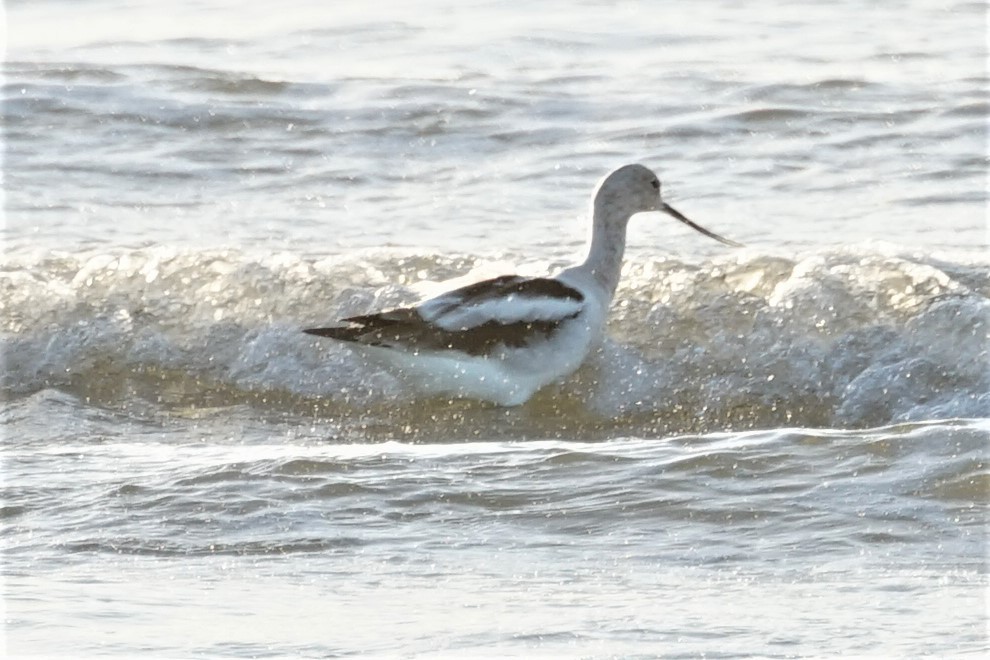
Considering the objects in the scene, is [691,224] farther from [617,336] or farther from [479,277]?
[479,277]

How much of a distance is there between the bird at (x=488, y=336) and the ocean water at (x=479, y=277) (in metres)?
0.14

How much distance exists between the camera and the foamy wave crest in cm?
699

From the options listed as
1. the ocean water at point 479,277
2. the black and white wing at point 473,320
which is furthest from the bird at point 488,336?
the ocean water at point 479,277

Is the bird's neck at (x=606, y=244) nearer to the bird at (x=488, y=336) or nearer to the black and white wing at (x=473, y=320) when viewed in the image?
the bird at (x=488, y=336)

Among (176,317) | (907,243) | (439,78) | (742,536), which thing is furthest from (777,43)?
(742,536)

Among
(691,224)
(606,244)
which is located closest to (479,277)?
(606,244)

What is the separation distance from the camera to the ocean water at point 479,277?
438 cm

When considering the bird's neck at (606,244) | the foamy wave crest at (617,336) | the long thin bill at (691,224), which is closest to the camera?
the foamy wave crest at (617,336)

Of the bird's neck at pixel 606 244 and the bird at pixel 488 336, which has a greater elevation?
the bird's neck at pixel 606 244

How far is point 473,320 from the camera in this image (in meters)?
6.85

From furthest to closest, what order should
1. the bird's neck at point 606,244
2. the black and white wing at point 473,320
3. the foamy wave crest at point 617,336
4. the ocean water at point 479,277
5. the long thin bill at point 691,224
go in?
1. the long thin bill at point 691,224
2. the bird's neck at point 606,244
3. the foamy wave crest at point 617,336
4. the black and white wing at point 473,320
5. the ocean water at point 479,277

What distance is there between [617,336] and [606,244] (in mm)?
328

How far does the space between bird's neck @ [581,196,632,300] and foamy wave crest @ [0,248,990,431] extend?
0.83 feet

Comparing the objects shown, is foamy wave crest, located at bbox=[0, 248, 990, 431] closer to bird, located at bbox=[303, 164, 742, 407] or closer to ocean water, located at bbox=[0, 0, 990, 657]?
ocean water, located at bbox=[0, 0, 990, 657]
